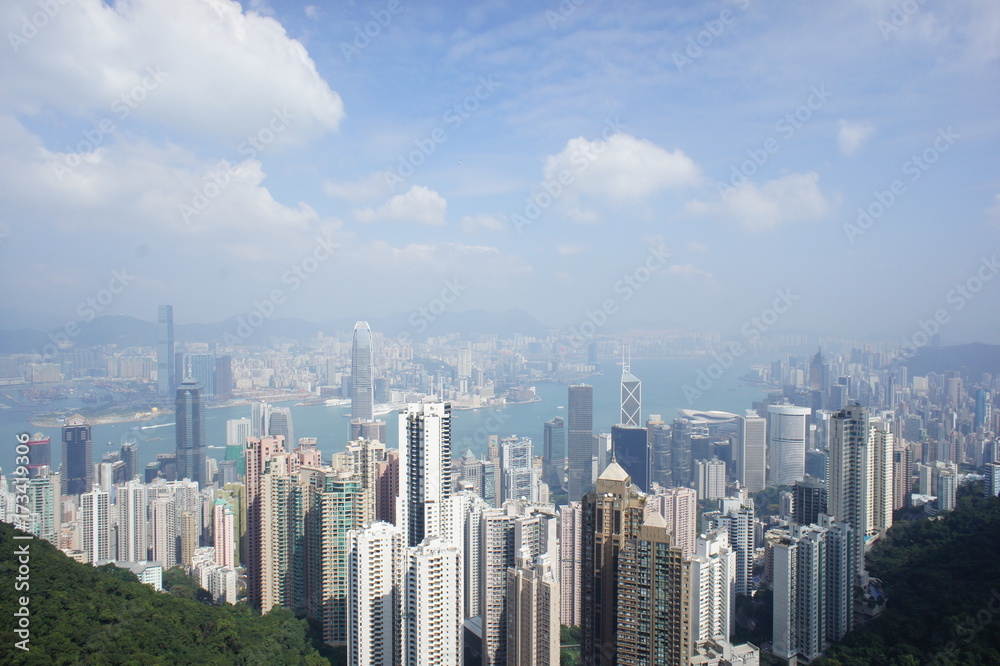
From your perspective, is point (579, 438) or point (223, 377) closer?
point (579, 438)

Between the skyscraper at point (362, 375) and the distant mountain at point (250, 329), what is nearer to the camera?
the distant mountain at point (250, 329)

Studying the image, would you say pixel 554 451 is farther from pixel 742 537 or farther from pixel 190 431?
pixel 190 431

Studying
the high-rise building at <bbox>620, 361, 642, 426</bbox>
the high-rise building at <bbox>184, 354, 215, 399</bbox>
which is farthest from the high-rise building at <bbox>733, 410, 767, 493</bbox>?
the high-rise building at <bbox>184, 354, 215, 399</bbox>

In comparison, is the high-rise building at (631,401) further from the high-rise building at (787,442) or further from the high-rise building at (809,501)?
the high-rise building at (809,501)

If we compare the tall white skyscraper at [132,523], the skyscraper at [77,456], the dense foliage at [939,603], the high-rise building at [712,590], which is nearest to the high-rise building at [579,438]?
the high-rise building at [712,590]

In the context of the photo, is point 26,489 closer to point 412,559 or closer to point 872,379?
point 412,559

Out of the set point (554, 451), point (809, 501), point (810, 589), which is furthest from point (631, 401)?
point (810, 589)

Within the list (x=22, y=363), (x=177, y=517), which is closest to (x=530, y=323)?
(x=177, y=517)
